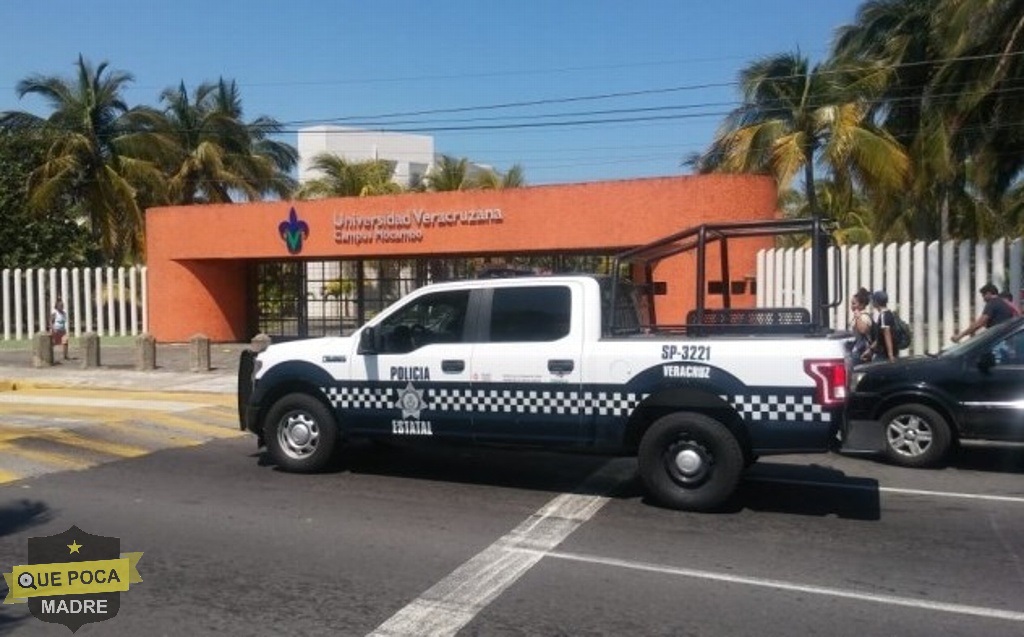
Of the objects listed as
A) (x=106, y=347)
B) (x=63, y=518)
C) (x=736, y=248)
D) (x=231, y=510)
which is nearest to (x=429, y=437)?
(x=231, y=510)

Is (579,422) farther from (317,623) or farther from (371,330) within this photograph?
(317,623)

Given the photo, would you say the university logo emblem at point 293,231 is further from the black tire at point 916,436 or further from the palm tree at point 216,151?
the black tire at point 916,436

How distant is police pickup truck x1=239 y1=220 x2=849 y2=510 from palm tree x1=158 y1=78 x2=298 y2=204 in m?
27.8

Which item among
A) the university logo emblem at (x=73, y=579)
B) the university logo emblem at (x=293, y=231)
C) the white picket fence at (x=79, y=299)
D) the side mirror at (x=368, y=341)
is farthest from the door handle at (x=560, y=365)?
the white picket fence at (x=79, y=299)

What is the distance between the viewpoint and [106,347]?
25.9m

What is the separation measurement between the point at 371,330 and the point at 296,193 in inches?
1294

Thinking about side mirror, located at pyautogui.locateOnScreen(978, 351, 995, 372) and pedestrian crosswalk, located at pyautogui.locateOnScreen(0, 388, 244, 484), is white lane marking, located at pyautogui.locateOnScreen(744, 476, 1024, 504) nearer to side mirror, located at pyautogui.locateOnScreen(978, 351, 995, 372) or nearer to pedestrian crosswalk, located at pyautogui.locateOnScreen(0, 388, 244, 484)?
side mirror, located at pyautogui.locateOnScreen(978, 351, 995, 372)

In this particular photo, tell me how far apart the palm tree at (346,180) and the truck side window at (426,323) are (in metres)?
30.0

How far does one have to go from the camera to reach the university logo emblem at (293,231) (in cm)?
2425

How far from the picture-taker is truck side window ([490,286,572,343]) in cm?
824

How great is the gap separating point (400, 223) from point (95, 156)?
1551 centimetres

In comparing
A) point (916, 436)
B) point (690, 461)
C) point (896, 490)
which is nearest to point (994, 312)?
point (916, 436)

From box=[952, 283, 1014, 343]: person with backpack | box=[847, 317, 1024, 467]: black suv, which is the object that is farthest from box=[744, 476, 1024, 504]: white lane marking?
box=[952, 283, 1014, 343]: person with backpack

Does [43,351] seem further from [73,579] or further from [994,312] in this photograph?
[994,312]
